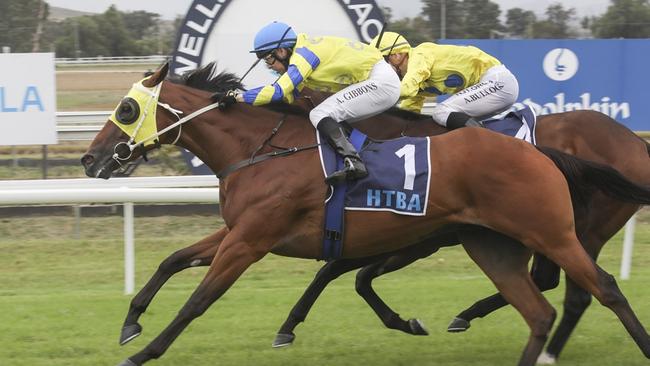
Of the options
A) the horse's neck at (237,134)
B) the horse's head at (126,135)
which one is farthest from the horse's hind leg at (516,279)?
the horse's head at (126,135)

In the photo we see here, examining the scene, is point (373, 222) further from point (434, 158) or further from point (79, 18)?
point (79, 18)

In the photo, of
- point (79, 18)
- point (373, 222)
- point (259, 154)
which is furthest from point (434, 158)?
point (79, 18)

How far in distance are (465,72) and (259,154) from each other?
61.4 inches

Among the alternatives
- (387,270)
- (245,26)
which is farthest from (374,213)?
(245,26)

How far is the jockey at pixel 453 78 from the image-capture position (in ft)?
19.2

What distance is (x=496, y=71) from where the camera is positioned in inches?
235

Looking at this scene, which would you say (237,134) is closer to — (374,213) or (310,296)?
→ (374,213)

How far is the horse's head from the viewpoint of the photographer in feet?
16.9

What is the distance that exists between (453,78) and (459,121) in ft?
1.77

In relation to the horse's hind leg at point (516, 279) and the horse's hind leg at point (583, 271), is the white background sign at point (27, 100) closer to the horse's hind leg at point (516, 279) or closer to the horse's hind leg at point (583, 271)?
the horse's hind leg at point (516, 279)

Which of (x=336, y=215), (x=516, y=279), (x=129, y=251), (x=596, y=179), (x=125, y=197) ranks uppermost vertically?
(x=596, y=179)

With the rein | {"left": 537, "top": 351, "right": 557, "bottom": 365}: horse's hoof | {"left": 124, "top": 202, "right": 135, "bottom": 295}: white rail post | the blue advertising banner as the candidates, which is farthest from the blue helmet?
the blue advertising banner

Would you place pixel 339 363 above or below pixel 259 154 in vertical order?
below

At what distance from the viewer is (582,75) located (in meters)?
10.5
